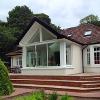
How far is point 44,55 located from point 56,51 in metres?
1.39

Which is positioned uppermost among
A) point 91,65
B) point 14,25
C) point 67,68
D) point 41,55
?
point 14,25

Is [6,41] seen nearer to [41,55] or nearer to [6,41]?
[6,41]

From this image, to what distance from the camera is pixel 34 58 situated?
25859mm

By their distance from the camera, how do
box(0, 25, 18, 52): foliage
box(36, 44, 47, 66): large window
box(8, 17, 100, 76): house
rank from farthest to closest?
box(0, 25, 18, 52): foliage → box(36, 44, 47, 66): large window → box(8, 17, 100, 76): house

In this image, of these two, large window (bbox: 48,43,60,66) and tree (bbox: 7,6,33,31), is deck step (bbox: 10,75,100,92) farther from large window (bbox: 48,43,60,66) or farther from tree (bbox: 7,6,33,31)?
tree (bbox: 7,6,33,31)

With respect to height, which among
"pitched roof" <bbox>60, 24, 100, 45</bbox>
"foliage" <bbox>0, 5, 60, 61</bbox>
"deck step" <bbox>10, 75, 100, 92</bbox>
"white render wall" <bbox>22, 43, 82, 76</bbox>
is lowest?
"deck step" <bbox>10, 75, 100, 92</bbox>

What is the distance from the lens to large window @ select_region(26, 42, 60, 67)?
936 inches

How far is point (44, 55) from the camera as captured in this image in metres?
24.8

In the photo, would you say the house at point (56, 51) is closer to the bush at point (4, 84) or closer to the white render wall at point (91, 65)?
the white render wall at point (91, 65)

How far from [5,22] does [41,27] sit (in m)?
36.1

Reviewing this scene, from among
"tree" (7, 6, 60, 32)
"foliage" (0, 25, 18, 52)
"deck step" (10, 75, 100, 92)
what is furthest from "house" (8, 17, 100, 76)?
"tree" (7, 6, 60, 32)

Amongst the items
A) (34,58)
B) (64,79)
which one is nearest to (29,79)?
(64,79)

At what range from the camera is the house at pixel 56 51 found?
23.3m

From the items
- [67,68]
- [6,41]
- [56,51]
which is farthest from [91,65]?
[6,41]
